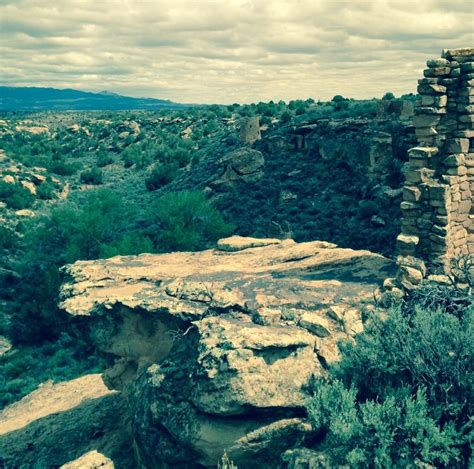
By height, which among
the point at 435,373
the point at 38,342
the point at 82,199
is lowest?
the point at 38,342

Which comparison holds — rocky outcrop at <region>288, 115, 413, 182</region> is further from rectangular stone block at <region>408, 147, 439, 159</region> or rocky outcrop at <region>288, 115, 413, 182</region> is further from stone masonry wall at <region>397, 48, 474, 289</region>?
rectangular stone block at <region>408, 147, 439, 159</region>

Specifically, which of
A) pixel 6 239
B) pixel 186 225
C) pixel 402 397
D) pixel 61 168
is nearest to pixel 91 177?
pixel 61 168

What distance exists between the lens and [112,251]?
67.8ft

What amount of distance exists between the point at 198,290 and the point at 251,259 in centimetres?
298

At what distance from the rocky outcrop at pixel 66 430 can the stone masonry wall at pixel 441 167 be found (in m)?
6.14

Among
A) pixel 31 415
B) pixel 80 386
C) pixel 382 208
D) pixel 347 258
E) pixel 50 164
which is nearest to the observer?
pixel 347 258

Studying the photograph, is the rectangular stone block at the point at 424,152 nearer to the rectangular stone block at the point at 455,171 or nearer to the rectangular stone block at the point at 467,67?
the rectangular stone block at the point at 455,171

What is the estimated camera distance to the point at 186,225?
25125mm

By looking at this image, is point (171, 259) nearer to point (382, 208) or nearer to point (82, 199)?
point (382, 208)

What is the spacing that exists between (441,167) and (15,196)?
27.4 m

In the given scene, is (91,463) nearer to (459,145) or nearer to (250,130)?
(459,145)

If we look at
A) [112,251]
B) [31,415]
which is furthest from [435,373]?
[112,251]

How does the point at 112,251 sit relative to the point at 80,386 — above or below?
above

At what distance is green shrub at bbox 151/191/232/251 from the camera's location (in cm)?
2342
